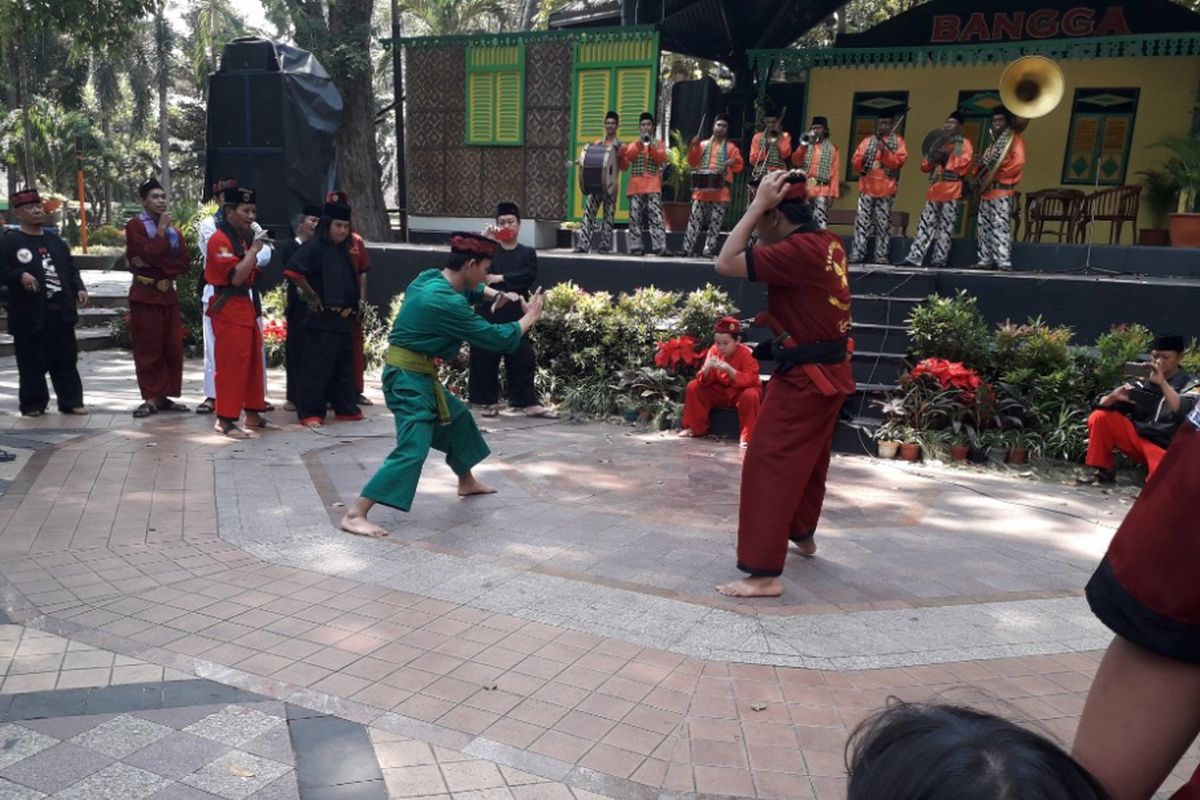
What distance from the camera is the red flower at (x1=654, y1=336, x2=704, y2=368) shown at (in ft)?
27.3

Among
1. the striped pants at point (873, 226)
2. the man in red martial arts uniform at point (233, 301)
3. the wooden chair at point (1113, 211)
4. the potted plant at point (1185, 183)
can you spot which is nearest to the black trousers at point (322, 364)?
the man in red martial arts uniform at point (233, 301)

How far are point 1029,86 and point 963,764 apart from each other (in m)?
10.3

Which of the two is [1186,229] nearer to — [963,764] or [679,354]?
[679,354]

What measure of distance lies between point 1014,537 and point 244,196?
20.1 ft

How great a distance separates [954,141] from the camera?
996 centimetres

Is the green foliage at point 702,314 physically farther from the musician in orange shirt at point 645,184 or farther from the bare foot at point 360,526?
the bare foot at point 360,526

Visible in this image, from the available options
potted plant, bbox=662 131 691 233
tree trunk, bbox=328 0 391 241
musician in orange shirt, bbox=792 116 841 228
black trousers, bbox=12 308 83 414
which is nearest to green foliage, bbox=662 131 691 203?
potted plant, bbox=662 131 691 233

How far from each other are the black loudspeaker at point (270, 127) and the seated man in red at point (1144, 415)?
10.1m

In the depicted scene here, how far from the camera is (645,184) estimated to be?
11828 millimetres

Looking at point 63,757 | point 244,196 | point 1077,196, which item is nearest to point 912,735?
point 63,757

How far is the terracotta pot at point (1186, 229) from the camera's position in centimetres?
1015

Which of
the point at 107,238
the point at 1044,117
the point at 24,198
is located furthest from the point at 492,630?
the point at 107,238

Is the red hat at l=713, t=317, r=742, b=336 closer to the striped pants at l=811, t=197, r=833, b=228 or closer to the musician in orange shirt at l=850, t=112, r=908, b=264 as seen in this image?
the musician in orange shirt at l=850, t=112, r=908, b=264

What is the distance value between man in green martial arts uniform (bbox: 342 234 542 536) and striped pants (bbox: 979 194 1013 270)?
6894mm
